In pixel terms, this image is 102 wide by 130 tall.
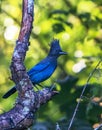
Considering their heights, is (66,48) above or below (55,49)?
below

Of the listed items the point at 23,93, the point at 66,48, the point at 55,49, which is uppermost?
the point at 55,49

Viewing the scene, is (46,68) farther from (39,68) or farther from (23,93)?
(23,93)

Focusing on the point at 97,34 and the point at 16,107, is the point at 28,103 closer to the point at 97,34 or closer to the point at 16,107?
the point at 16,107

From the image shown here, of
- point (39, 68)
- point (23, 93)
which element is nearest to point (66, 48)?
point (39, 68)

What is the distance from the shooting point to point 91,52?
25.5 ft

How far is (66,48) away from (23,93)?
490cm

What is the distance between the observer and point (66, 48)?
8383mm

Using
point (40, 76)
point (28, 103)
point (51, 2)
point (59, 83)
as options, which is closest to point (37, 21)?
point (51, 2)

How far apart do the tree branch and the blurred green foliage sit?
4.70 ft

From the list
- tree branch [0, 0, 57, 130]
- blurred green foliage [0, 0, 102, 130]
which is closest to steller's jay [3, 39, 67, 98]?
tree branch [0, 0, 57, 130]

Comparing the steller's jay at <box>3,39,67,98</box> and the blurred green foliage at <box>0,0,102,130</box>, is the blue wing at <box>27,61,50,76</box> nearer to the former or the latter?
the steller's jay at <box>3,39,67,98</box>

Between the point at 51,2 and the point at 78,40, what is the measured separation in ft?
2.29

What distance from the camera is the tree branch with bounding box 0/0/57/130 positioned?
3.42m

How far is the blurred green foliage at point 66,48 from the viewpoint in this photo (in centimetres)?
547
